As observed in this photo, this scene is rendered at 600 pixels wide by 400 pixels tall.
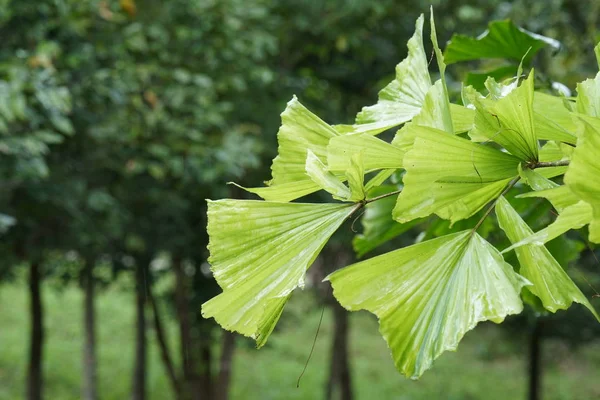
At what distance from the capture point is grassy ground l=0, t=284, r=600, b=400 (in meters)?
12.4

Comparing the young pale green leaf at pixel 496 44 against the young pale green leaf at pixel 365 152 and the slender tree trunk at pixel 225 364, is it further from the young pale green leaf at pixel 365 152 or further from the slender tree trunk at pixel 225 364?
the slender tree trunk at pixel 225 364

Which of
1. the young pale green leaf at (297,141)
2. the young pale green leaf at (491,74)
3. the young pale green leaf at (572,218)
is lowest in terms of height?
the young pale green leaf at (572,218)

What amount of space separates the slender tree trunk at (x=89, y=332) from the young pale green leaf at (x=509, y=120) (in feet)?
20.9

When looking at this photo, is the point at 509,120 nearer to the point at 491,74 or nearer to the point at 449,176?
the point at 449,176

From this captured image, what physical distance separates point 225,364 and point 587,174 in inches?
301

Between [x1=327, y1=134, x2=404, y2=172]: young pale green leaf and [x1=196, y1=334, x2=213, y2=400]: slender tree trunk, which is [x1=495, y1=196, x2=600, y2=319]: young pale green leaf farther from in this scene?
[x1=196, y1=334, x2=213, y2=400]: slender tree trunk

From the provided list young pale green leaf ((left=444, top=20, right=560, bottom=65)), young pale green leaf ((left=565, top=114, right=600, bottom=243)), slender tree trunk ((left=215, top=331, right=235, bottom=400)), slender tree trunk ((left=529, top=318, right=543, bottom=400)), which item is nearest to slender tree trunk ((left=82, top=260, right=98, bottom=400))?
slender tree trunk ((left=215, top=331, right=235, bottom=400))

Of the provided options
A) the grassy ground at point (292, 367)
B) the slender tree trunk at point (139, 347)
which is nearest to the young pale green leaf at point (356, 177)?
the slender tree trunk at point (139, 347)

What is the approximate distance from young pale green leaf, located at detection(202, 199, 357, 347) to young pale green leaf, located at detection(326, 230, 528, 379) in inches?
1.8

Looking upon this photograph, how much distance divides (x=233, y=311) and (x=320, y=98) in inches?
248

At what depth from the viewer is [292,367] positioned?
45.6ft

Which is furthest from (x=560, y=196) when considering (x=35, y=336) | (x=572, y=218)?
(x=35, y=336)

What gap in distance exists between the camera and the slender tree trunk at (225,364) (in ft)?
25.2

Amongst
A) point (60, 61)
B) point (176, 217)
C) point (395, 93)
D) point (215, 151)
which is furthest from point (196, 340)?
point (395, 93)
